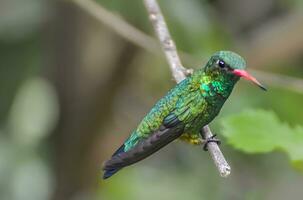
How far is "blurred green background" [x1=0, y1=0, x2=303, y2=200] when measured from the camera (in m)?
4.89

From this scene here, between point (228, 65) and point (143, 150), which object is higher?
point (228, 65)

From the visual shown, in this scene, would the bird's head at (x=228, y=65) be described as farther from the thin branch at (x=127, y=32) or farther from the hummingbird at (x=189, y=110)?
the thin branch at (x=127, y=32)

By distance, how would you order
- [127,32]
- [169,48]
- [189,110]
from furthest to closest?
[127,32] → [169,48] → [189,110]

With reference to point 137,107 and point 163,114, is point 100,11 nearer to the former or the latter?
point 163,114

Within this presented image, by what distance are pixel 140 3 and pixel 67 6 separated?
68 centimetres

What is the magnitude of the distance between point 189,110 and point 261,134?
Answer: 0.39 m

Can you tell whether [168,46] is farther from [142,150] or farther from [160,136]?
[142,150]

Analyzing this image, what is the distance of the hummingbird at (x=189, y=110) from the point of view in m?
2.73

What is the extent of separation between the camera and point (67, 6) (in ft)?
16.0

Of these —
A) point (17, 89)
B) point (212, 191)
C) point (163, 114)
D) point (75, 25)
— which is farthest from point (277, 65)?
point (163, 114)

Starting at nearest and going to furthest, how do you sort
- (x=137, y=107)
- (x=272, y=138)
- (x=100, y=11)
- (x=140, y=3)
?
(x=272, y=138) < (x=100, y=11) < (x=140, y=3) < (x=137, y=107)

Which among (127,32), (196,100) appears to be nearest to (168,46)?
Answer: (196,100)

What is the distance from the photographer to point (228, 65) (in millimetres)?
2818

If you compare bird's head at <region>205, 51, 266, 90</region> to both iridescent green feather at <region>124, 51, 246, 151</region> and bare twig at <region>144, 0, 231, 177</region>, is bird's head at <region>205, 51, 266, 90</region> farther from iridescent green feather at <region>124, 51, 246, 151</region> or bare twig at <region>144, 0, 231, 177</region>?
bare twig at <region>144, 0, 231, 177</region>
